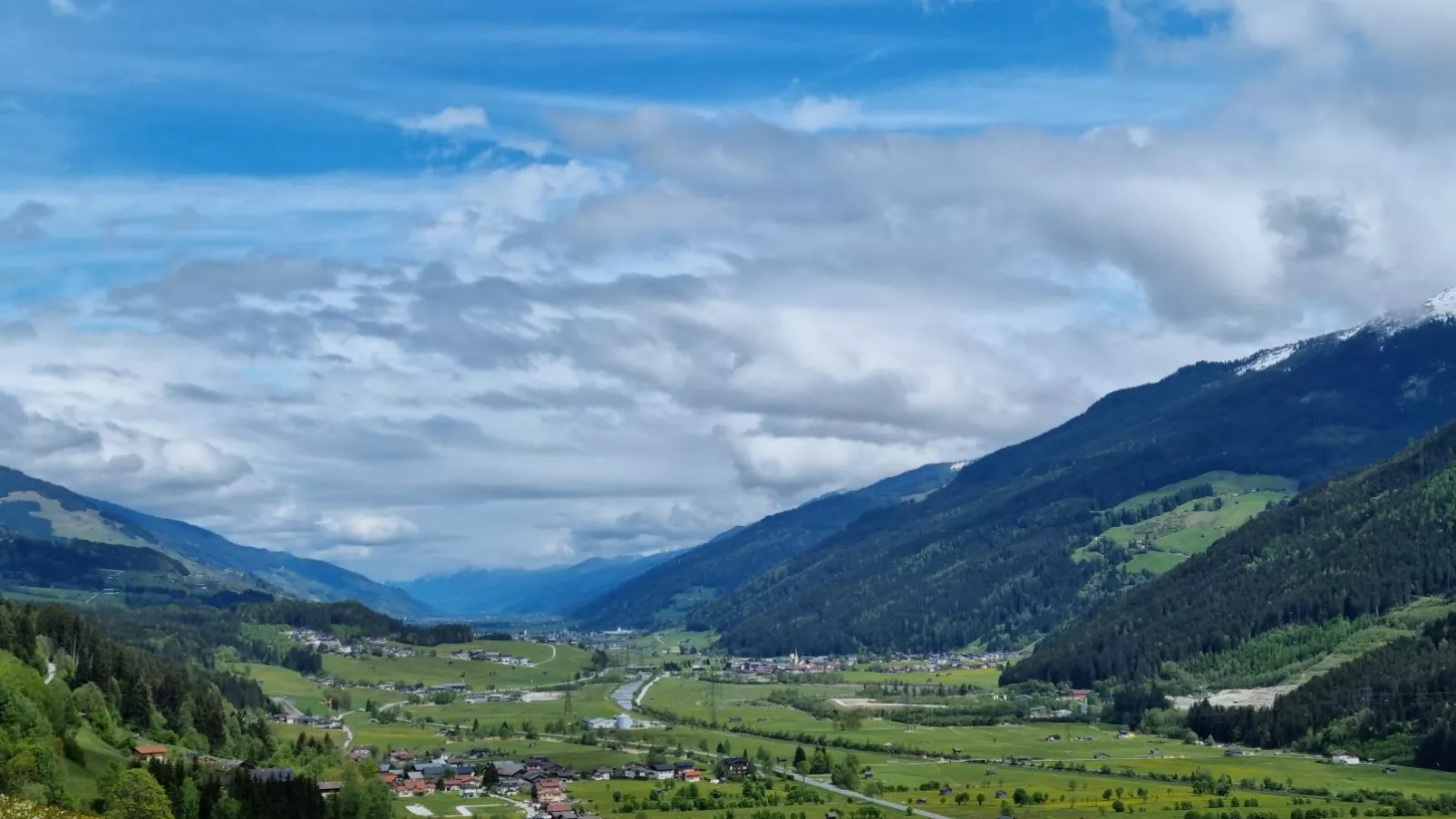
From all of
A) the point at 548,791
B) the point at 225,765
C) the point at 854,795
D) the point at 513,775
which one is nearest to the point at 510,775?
the point at 513,775

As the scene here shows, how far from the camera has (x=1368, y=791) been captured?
163 meters

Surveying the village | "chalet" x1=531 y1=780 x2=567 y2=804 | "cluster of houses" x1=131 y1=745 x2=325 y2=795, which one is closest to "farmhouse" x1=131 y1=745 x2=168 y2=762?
"cluster of houses" x1=131 y1=745 x2=325 y2=795

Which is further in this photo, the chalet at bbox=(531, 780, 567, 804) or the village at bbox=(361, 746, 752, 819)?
the village at bbox=(361, 746, 752, 819)

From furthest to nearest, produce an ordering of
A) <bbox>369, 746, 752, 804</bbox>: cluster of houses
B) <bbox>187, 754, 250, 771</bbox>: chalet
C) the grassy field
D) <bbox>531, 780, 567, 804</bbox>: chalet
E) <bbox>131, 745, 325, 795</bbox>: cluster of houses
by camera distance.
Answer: <bbox>369, 746, 752, 804</bbox>: cluster of houses < <bbox>531, 780, 567, 804</bbox>: chalet < <bbox>187, 754, 250, 771</bbox>: chalet < <bbox>131, 745, 325, 795</bbox>: cluster of houses < the grassy field

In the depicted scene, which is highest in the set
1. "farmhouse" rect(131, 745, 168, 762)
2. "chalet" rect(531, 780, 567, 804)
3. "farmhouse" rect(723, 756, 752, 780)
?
"farmhouse" rect(131, 745, 168, 762)

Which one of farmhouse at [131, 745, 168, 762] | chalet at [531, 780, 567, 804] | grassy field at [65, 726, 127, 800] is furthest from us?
chalet at [531, 780, 567, 804]

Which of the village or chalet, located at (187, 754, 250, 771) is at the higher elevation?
chalet, located at (187, 754, 250, 771)

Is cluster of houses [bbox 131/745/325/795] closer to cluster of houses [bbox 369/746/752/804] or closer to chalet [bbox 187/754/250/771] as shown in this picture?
chalet [bbox 187/754/250/771]

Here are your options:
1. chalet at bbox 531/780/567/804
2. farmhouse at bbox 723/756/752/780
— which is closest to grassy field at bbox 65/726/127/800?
chalet at bbox 531/780/567/804

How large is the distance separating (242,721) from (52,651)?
2753 cm

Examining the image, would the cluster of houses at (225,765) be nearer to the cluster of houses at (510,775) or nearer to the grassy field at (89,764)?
the grassy field at (89,764)

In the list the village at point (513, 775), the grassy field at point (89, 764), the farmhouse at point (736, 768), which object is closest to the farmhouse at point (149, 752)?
the grassy field at point (89, 764)

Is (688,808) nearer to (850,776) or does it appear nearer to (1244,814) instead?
(850,776)

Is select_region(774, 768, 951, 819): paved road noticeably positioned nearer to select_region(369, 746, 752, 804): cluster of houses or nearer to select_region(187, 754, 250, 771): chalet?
select_region(369, 746, 752, 804): cluster of houses
